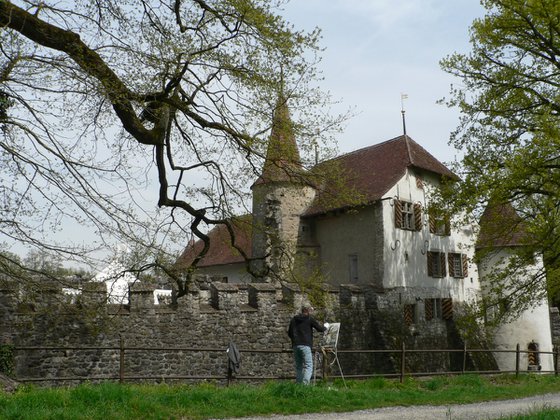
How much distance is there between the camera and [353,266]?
27250 millimetres

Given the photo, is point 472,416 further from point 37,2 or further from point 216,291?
point 216,291

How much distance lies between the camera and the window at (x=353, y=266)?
27078mm

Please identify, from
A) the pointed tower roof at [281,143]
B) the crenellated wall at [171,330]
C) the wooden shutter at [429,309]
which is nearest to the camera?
the pointed tower roof at [281,143]

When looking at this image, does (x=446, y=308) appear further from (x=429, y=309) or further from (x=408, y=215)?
(x=408, y=215)

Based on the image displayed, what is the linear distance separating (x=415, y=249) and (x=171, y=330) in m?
13.5

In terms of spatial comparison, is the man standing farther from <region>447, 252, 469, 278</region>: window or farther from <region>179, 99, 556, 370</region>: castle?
<region>447, 252, 469, 278</region>: window

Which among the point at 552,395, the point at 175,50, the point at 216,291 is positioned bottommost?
the point at 552,395

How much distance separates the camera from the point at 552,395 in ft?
43.2

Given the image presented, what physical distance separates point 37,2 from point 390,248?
19.2 meters

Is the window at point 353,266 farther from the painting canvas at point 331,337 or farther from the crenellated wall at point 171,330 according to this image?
the painting canvas at point 331,337

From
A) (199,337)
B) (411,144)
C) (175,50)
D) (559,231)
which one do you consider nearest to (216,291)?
(199,337)

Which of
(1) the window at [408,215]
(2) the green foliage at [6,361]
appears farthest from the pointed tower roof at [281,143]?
(1) the window at [408,215]

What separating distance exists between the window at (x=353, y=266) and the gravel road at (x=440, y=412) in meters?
Result: 15.5

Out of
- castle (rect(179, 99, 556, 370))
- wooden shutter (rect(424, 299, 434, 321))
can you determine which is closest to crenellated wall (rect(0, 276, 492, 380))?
castle (rect(179, 99, 556, 370))
